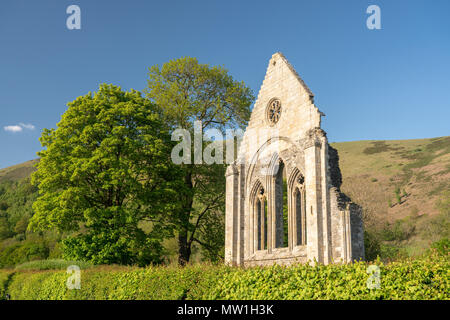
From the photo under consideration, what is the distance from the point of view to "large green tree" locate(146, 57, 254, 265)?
26562 millimetres

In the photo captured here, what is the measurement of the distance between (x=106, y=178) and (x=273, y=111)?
9160 millimetres

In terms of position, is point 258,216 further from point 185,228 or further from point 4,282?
point 4,282

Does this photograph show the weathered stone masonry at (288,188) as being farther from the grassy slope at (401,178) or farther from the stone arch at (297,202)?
the grassy slope at (401,178)

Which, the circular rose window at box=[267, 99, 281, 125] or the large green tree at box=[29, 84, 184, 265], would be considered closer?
the circular rose window at box=[267, 99, 281, 125]

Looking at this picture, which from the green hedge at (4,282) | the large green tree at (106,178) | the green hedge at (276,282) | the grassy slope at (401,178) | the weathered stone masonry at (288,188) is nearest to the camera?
the green hedge at (276,282)

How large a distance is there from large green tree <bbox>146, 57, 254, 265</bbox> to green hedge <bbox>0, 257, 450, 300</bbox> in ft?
40.9

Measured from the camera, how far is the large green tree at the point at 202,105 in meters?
26.6

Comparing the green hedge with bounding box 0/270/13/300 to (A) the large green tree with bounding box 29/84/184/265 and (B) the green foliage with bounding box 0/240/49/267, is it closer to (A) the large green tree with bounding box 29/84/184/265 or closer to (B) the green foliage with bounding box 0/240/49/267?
(A) the large green tree with bounding box 29/84/184/265

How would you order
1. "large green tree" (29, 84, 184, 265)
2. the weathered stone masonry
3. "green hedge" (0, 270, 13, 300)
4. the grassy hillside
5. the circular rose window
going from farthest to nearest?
the grassy hillside
"large green tree" (29, 84, 184, 265)
"green hedge" (0, 270, 13, 300)
the circular rose window
the weathered stone masonry

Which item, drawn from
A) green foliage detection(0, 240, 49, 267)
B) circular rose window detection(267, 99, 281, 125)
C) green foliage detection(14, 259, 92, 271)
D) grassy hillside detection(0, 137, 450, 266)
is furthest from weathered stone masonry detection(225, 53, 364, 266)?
green foliage detection(0, 240, 49, 267)

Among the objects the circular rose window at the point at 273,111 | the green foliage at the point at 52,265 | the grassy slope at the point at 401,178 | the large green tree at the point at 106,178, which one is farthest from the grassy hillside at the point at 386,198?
the circular rose window at the point at 273,111

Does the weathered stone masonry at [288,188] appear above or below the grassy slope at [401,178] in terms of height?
below

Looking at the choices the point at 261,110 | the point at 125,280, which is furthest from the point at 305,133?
the point at 125,280

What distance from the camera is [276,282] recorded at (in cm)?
837
